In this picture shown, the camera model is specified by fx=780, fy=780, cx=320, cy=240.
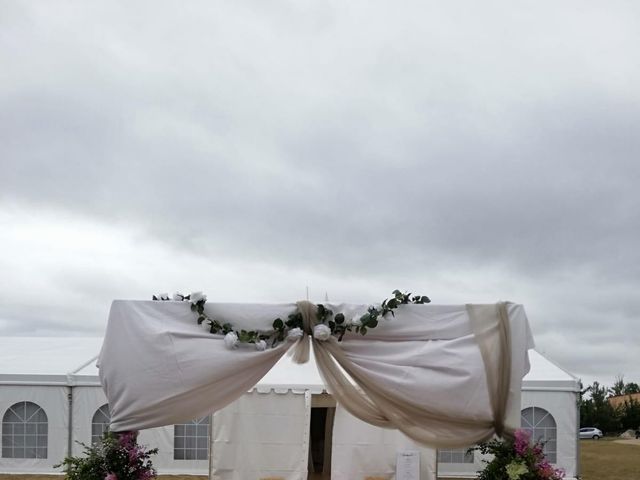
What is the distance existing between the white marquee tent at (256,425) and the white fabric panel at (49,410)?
16 millimetres

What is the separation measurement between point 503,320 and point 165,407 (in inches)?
95.6

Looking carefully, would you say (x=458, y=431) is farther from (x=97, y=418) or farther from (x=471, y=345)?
(x=97, y=418)

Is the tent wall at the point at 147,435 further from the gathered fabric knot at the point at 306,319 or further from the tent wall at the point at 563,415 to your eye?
the gathered fabric knot at the point at 306,319

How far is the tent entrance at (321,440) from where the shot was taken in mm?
11047

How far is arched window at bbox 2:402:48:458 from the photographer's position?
12391 millimetres

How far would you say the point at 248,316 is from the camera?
17.9ft

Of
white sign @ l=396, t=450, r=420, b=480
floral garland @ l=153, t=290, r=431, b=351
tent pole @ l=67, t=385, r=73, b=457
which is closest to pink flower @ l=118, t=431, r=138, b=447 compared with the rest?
floral garland @ l=153, t=290, r=431, b=351

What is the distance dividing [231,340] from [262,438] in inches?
209

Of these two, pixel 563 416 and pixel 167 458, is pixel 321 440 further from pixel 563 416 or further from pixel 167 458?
pixel 563 416

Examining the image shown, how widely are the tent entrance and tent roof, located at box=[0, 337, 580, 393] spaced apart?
1.02 ft

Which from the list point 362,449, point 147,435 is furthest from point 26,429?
point 362,449

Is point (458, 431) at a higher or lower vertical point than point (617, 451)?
higher

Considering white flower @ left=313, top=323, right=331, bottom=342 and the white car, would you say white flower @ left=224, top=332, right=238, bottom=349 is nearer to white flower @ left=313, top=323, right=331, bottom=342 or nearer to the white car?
white flower @ left=313, top=323, right=331, bottom=342

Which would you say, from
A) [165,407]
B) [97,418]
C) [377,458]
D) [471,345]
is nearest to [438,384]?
[471,345]
